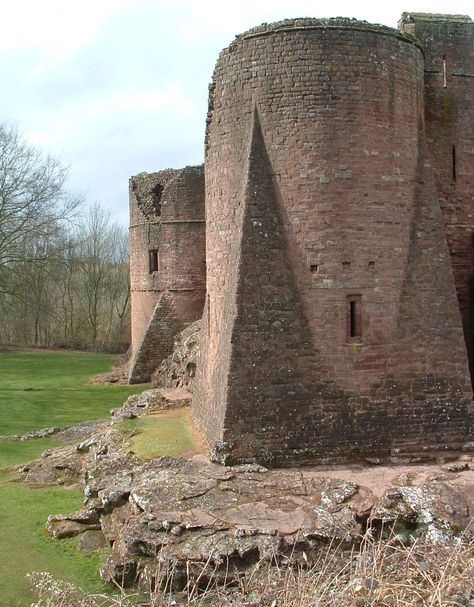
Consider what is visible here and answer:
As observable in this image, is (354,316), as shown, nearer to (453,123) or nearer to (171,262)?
(453,123)

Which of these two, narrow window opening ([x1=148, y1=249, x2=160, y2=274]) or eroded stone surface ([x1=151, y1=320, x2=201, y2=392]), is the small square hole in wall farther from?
narrow window opening ([x1=148, y1=249, x2=160, y2=274])

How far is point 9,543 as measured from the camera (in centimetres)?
917

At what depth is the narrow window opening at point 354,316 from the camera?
34.8 feet

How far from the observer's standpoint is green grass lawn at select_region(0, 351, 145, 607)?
8.40 metres

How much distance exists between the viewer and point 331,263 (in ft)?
34.6

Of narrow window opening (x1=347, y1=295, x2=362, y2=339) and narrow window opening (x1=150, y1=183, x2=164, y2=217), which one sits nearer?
narrow window opening (x1=347, y1=295, x2=362, y2=339)

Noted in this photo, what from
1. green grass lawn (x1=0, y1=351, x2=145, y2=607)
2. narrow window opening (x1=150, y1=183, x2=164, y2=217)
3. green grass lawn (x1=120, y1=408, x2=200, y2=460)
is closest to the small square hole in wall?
green grass lawn (x1=120, y1=408, x2=200, y2=460)

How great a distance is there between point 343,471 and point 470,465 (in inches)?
85.4

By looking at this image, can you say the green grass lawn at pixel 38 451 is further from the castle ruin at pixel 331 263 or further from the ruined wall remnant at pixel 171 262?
the castle ruin at pixel 331 263

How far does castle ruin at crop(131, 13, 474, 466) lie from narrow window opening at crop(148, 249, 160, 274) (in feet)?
42.5

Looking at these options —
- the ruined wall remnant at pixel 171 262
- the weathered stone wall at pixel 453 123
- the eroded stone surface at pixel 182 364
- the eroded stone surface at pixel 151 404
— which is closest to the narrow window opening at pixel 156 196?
the ruined wall remnant at pixel 171 262

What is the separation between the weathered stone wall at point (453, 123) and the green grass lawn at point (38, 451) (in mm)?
8861

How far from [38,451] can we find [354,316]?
26.7 feet

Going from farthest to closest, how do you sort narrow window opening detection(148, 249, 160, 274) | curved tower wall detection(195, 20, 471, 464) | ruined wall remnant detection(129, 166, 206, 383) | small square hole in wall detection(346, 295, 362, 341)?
narrow window opening detection(148, 249, 160, 274)
ruined wall remnant detection(129, 166, 206, 383)
small square hole in wall detection(346, 295, 362, 341)
curved tower wall detection(195, 20, 471, 464)
